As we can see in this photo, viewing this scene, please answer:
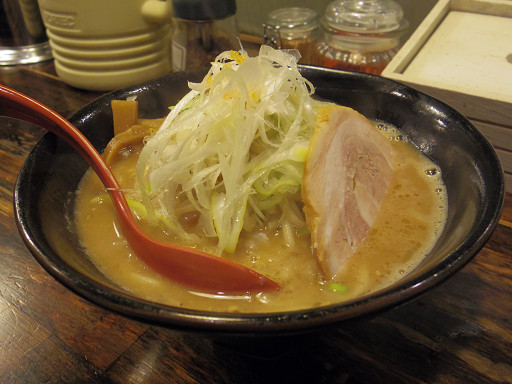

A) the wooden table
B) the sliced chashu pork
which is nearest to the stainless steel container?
the wooden table

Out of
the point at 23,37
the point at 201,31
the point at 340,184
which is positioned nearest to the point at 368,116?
the point at 340,184

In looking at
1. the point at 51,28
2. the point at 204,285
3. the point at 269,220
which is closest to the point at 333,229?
the point at 269,220

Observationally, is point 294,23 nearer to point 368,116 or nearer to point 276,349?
point 368,116

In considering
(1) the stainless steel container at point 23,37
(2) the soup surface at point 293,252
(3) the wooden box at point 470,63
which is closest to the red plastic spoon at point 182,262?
(2) the soup surface at point 293,252

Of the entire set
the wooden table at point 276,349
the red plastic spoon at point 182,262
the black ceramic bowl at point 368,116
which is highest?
the black ceramic bowl at point 368,116

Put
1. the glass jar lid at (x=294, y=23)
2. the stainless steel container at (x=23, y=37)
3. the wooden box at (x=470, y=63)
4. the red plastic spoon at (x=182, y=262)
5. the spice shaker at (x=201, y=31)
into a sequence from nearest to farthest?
the red plastic spoon at (x=182, y=262) → the wooden box at (x=470, y=63) → the spice shaker at (x=201, y=31) → the glass jar lid at (x=294, y=23) → the stainless steel container at (x=23, y=37)

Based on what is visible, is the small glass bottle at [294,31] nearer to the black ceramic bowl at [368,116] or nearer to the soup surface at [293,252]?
the black ceramic bowl at [368,116]
